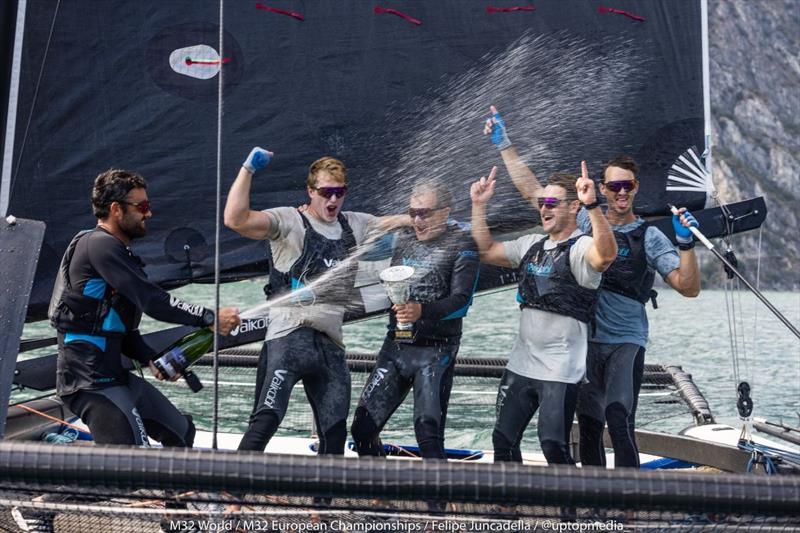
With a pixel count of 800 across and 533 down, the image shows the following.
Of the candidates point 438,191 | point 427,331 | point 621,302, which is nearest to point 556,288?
point 621,302

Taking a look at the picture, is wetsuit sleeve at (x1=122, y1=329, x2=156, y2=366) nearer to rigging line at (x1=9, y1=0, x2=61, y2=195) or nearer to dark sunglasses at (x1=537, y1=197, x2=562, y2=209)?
dark sunglasses at (x1=537, y1=197, x2=562, y2=209)

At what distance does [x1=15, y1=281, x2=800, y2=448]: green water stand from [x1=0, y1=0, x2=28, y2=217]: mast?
2438mm

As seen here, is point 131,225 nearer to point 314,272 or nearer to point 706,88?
point 314,272

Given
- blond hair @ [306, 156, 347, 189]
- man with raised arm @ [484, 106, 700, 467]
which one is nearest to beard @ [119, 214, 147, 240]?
blond hair @ [306, 156, 347, 189]

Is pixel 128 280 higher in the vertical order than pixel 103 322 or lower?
higher

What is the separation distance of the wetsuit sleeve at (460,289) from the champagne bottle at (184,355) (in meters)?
0.97

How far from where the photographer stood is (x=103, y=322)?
3.68 metres

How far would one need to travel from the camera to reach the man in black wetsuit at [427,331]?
418cm

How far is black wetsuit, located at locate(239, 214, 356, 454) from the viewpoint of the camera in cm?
401

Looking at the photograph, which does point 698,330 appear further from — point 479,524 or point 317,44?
point 479,524

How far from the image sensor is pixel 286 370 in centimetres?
402

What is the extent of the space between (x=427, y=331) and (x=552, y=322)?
1.85 ft

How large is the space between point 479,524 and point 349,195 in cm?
304

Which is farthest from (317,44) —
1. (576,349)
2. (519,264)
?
(576,349)
